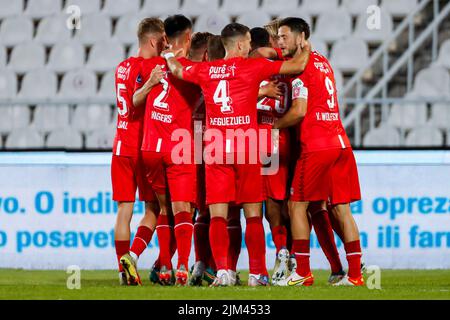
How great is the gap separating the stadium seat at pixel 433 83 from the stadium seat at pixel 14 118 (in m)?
5.42

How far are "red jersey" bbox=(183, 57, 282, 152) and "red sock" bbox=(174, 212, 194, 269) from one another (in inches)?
28.9

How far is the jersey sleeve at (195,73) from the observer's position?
8758 millimetres

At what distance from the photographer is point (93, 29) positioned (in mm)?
16984

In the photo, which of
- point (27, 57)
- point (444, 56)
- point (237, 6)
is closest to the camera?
point (444, 56)

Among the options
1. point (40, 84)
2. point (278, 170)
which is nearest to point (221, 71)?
point (278, 170)

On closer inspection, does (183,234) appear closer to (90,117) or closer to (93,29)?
(90,117)

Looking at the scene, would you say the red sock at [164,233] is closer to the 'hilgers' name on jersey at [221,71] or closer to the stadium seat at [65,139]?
the 'hilgers' name on jersey at [221,71]

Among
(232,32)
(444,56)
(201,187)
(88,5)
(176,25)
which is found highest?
(88,5)

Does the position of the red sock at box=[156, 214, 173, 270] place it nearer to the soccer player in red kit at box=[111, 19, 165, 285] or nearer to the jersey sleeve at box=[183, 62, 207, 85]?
the soccer player in red kit at box=[111, 19, 165, 285]

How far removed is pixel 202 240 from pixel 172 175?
819mm

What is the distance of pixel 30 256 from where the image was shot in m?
12.2

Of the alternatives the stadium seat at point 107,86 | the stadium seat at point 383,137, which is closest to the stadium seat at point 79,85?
the stadium seat at point 107,86

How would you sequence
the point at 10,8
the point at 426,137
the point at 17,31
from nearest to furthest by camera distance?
the point at 426,137
the point at 17,31
the point at 10,8

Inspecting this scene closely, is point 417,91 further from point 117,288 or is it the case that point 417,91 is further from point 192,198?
point 117,288
